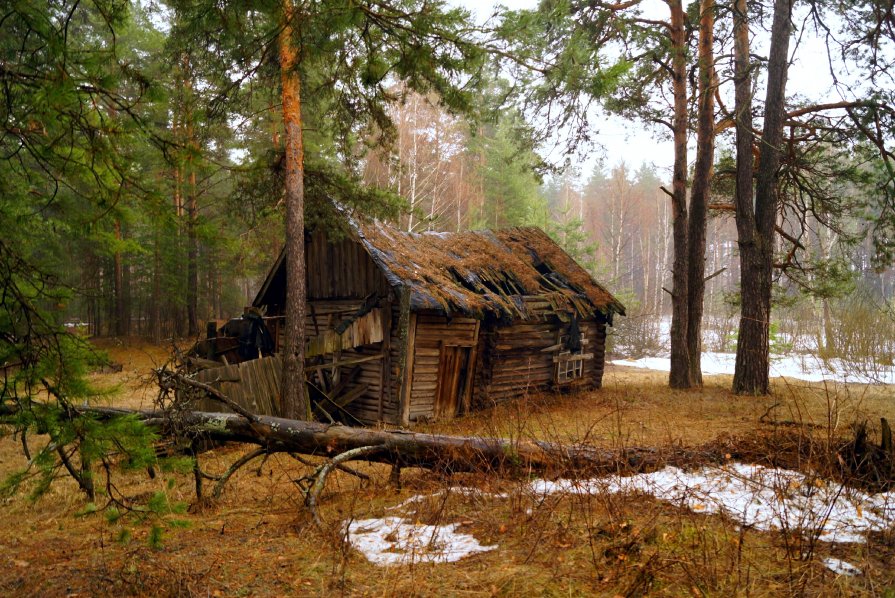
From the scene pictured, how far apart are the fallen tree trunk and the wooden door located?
6.49 m

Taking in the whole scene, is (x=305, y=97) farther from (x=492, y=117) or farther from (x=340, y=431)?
(x=340, y=431)

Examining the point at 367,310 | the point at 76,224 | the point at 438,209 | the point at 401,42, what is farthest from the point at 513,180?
the point at 76,224

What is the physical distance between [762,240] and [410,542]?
12615 mm

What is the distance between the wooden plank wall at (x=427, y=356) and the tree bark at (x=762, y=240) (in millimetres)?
7157

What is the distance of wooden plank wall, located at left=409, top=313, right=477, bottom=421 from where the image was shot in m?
12.7

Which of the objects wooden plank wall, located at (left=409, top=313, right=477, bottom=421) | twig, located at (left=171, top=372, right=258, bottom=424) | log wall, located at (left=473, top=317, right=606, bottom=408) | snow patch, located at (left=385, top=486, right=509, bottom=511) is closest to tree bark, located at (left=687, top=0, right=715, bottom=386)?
log wall, located at (left=473, top=317, right=606, bottom=408)

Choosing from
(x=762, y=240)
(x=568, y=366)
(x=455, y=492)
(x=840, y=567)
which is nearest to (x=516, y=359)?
(x=568, y=366)

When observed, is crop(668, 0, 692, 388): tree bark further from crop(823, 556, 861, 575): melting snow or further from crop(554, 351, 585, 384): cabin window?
crop(823, 556, 861, 575): melting snow

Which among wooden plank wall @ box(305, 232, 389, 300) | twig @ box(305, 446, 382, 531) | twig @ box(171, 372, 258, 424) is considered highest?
wooden plank wall @ box(305, 232, 389, 300)

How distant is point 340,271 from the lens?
1384 cm

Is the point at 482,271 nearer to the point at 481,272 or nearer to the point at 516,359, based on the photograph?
the point at 481,272

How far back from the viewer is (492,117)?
13.1m

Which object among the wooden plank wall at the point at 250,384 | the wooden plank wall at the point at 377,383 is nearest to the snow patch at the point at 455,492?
the wooden plank wall at the point at 250,384

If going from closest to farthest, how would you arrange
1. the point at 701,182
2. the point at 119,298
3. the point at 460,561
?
the point at 460,561 < the point at 701,182 < the point at 119,298
